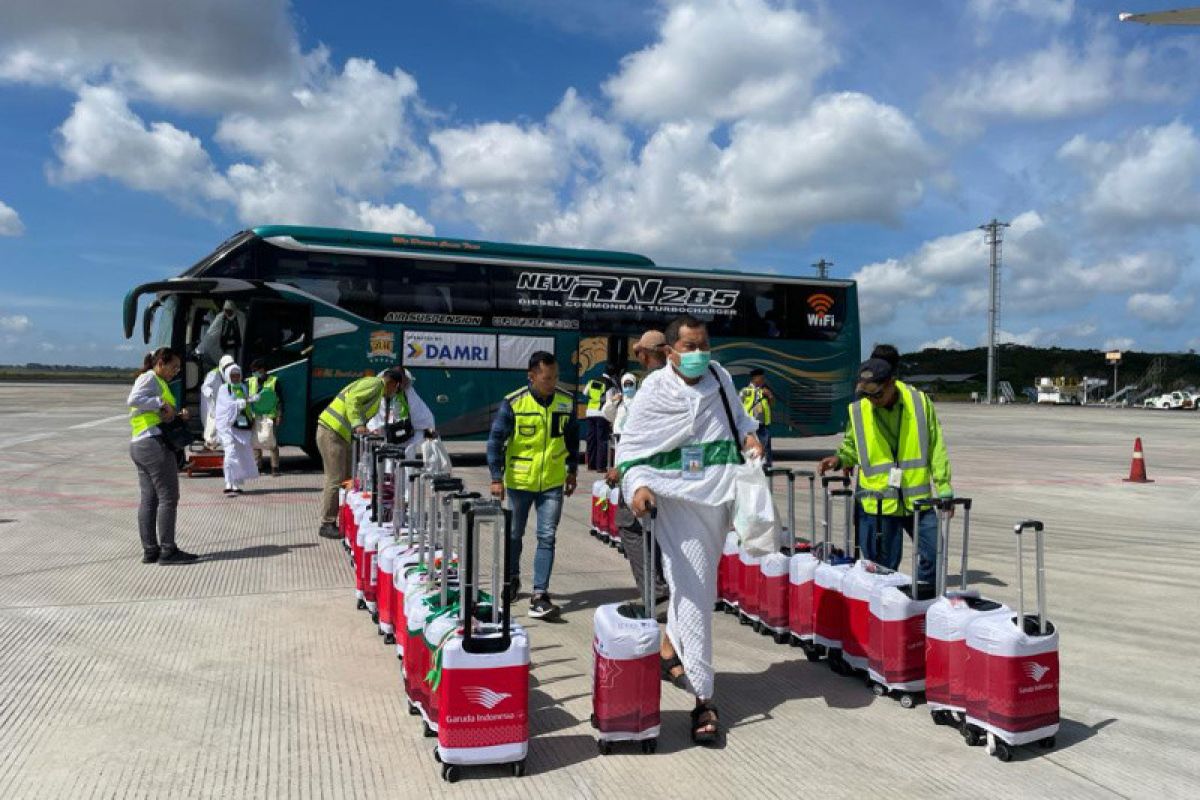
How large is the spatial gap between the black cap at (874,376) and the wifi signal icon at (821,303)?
1313 cm

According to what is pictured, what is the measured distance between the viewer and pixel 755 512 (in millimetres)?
4035

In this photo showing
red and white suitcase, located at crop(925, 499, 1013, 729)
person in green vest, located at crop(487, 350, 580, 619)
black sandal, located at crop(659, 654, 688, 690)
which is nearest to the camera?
red and white suitcase, located at crop(925, 499, 1013, 729)

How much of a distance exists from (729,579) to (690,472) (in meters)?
2.35

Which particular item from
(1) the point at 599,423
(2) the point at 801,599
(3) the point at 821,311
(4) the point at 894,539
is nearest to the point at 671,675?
(2) the point at 801,599

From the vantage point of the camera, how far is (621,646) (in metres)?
3.88

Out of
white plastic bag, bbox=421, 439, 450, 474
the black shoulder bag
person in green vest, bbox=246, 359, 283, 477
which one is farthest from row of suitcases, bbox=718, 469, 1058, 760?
person in green vest, bbox=246, 359, 283, 477

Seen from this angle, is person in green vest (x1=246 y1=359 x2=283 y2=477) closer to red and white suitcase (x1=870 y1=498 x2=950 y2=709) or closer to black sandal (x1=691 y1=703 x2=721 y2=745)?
black sandal (x1=691 y1=703 x2=721 y2=745)

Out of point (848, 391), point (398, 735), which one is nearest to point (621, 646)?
point (398, 735)

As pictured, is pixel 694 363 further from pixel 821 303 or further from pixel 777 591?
pixel 821 303

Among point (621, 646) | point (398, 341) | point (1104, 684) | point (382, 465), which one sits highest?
point (398, 341)

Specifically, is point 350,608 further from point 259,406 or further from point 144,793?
point 259,406

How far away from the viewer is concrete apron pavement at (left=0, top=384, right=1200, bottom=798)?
361cm

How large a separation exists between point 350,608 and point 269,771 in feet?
8.45

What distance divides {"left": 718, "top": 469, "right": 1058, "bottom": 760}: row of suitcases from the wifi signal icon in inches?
502
